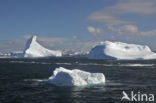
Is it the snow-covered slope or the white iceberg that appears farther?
the snow-covered slope

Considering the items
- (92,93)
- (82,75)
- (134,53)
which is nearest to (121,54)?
(134,53)

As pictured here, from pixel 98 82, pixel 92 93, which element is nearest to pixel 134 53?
pixel 98 82

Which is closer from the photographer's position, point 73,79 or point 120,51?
point 73,79

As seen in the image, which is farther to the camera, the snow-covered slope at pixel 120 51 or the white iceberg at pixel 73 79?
the snow-covered slope at pixel 120 51

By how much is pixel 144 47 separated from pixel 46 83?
146 m

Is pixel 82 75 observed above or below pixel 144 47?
below

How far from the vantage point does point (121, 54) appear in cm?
18412

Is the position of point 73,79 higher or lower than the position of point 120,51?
lower

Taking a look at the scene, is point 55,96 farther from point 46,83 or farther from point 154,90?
point 154,90

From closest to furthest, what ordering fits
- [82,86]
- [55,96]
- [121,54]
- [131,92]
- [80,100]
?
[80,100] → [55,96] → [131,92] → [82,86] → [121,54]

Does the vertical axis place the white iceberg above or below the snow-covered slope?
below

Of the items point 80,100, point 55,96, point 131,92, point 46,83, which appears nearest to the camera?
point 80,100

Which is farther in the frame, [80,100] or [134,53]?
[134,53]

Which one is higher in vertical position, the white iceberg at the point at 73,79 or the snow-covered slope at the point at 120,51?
the snow-covered slope at the point at 120,51
